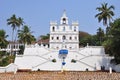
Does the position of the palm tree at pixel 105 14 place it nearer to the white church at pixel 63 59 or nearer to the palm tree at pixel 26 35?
the white church at pixel 63 59

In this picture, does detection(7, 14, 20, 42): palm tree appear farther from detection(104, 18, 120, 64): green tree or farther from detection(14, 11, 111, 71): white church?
detection(104, 18, 120, 64): green tree

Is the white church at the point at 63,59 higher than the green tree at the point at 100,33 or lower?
lower

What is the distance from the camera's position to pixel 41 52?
5438cm

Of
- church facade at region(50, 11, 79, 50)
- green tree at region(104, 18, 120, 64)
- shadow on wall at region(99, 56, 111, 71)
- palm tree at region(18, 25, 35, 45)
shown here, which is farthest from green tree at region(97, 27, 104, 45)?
green tree at region(104, 18, 120, 64)

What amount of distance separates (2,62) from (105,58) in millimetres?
18863

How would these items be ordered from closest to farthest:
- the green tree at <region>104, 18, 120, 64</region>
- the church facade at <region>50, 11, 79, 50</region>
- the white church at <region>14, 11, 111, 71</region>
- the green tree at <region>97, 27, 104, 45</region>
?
1. the green tree at <region>104, 18, 120, 64</region>
2. the white church at <region>14, 11, 111, 71</region>
3. the church facade at <region>50, 11, 79, 50</region>
4. the green tree at <region>97, 27, 104, 45</region>

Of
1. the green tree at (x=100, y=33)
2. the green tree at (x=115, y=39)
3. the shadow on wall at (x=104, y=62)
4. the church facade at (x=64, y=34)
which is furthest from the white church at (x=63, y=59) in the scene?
the green tree at (x=100, y=33)

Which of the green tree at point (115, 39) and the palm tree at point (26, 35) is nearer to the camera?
the green tree at point (115, 39)

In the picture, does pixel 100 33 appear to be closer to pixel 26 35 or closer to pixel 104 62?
pixel 26 35

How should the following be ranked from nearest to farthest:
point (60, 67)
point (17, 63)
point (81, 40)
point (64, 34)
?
point (60, 67) < point (17, 63) < point (64, 34) < point (81, 40)

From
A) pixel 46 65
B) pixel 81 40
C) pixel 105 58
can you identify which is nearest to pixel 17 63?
pixel 46 65

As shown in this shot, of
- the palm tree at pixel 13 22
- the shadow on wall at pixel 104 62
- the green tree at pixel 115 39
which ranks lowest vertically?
the shadow on wall at pixel 104 62

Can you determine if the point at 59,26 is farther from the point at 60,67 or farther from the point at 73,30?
the point at 60,67

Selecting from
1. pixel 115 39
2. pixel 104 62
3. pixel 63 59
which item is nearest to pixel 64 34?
pixel 63 59
